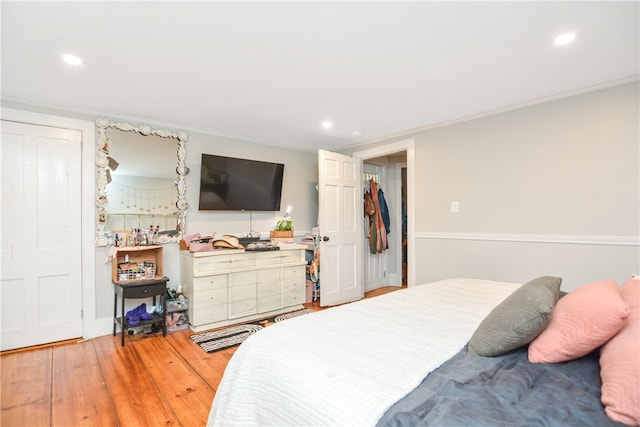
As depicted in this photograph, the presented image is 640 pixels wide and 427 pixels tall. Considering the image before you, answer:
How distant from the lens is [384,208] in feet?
16.9

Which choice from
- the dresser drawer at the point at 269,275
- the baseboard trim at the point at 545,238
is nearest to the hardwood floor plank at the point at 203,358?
the dresser drawer at the point at 269,275

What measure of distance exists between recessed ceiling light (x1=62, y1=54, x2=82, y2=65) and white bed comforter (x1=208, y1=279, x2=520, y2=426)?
2125mm

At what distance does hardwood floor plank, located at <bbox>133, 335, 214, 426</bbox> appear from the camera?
1.86 m

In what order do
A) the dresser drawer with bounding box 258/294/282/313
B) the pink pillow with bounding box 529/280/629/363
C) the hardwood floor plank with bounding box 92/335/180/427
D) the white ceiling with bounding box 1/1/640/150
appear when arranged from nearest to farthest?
the pink pillow with bounding box 529/280/629/363 → the white ceiling with bounding box 1/1/640/150 → the hardwood floor plank with bounding box 92/335/180/427 → the dresser drawer with bounding box 258/294/282/313

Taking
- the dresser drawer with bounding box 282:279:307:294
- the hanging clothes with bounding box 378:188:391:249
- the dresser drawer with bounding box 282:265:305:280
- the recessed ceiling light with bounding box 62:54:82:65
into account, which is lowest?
the dresser drawer with bounding box 282:279:307:294

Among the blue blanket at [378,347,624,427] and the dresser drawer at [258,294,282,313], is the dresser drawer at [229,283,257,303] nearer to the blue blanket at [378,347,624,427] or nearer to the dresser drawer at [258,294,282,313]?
the dresser drawer at [258,294,282,313]

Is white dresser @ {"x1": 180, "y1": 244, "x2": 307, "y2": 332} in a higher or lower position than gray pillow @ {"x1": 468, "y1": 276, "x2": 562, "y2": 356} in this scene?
lower

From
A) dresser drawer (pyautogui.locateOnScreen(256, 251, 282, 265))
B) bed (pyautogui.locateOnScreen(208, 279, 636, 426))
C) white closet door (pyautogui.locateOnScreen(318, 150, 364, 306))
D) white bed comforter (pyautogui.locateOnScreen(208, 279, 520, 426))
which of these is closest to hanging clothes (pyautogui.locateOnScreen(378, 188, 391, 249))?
white closet door (pyautogui.locateOnScreen(318, 150, 364, 306))

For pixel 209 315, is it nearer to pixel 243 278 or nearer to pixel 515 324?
pixel 243 278

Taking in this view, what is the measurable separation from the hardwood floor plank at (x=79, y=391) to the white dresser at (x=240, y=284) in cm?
93

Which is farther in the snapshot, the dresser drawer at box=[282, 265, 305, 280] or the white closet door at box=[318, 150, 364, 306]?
the white closet door at box=[318, 150, 364, 306]

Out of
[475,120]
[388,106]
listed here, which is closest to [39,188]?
[388,106]

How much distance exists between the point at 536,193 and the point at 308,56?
7.51ft

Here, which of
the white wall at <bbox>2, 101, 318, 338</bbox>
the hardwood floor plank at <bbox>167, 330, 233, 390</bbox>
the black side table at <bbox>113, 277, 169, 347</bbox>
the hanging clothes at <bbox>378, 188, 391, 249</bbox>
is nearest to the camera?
the hardwood floor plank at <bbox>167, 330, 233, 390</bbox>
